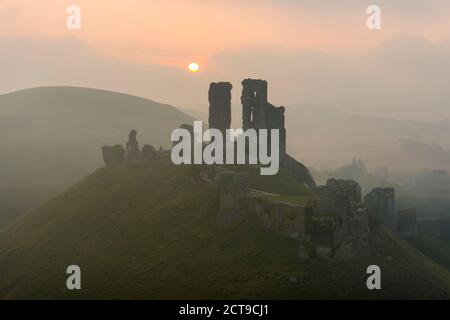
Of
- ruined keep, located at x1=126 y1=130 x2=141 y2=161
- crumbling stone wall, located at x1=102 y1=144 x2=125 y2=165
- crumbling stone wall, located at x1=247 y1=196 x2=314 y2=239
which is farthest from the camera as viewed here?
crumbling stone wall, located at x1=102 y1=144 x2=125 y2=165

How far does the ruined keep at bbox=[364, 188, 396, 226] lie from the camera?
110 metres

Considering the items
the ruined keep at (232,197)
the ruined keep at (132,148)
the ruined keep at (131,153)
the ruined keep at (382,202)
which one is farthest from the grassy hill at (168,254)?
the ruined keep at (382,202)

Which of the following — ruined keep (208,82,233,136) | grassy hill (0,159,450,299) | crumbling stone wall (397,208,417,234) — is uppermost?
ruined keep (208,82,233,136)

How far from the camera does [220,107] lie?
112m

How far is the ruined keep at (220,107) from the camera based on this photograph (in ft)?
368

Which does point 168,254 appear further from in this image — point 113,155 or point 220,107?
point 220,107

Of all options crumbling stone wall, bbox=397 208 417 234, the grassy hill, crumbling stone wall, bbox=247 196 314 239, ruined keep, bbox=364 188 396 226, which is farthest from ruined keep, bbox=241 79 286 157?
crumbling stone wall, bbox=247 196 314 239

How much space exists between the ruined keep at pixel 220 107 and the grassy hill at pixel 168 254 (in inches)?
552

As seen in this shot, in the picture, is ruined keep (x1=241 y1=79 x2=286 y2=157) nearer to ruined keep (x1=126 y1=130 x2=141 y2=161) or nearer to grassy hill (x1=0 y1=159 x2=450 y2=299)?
grassy hill (x1=0 y1=159 x2=450 y2=299)

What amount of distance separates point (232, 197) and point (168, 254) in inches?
416

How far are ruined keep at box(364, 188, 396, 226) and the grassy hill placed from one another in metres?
18.2

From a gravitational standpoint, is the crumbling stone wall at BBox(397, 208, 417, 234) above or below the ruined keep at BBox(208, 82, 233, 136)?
below
